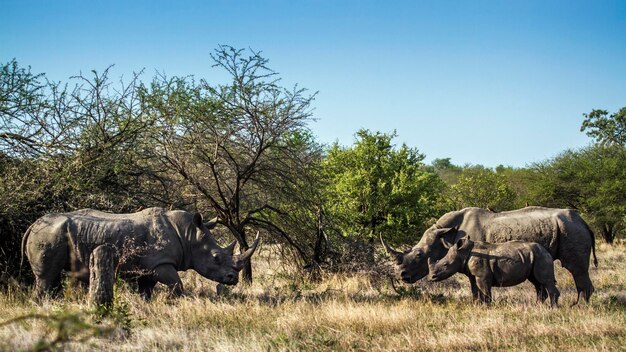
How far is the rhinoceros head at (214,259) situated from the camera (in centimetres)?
1005

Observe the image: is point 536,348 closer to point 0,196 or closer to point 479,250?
point 479,250

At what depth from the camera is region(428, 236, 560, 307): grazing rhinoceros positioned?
31.9 ft

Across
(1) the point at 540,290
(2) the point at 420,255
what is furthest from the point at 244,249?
(1) the point at 540,290

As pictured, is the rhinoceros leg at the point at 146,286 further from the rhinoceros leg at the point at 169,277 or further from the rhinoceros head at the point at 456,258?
the rhinoceros head at the point at 456,258

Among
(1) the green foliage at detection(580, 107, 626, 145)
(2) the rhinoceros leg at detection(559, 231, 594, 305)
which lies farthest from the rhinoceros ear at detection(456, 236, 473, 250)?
(1) the green foliage at detection(580, 107, 626, 145)

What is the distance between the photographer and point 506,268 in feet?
31.9

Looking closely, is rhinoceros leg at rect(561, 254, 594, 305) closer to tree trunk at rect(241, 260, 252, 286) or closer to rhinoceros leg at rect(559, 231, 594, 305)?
rhinoceros leg at rect(559, 231, 594, 305)

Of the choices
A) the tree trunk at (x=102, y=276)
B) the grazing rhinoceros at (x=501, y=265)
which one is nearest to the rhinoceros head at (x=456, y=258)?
the grazing rhinoceros at (x=501, y=265)

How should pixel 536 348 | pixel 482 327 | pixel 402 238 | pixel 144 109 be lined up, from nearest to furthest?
pixel 536 348 → pixel 482 327 → pixel 144 109 → pixel 402 238

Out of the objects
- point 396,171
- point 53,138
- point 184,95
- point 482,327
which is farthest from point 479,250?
point 396,171

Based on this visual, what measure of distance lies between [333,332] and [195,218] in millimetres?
3506

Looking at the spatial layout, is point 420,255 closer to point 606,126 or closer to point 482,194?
point 482,194

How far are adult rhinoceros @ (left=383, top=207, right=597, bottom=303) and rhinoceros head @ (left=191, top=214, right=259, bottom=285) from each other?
104 inches

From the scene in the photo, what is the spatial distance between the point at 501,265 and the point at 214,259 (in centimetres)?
469
